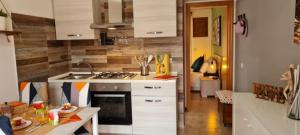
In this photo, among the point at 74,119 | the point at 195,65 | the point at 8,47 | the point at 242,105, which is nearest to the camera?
the point at 74,119

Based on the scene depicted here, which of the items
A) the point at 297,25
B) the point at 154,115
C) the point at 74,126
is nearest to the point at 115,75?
the point at 154,115

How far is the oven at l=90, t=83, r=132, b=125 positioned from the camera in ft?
10.5

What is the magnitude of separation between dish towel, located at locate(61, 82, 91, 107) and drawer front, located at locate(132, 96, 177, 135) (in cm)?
87

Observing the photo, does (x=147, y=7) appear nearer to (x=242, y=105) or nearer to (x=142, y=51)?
(x=142, y=51)

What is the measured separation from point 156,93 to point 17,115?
165cm

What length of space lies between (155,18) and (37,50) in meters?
1.67

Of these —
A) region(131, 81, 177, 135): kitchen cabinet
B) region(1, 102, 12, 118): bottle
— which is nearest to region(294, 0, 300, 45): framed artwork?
region(131, 81, 177, 135): kitchen cabinet

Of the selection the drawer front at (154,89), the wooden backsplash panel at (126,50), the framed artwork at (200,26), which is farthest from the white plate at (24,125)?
the framed artwork at (200,26)

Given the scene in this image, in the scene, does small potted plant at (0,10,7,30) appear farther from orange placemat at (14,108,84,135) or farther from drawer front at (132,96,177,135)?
drawer front at (132,96,177,135)

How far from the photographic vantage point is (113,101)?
3.27 m

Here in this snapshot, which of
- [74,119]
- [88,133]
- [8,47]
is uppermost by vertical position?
[8,47]

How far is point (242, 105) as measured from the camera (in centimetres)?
210

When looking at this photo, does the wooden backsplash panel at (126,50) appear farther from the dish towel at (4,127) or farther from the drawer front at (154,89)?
the dish towel at (4,127)

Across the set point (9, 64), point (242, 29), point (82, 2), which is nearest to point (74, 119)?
point (9, 64)
